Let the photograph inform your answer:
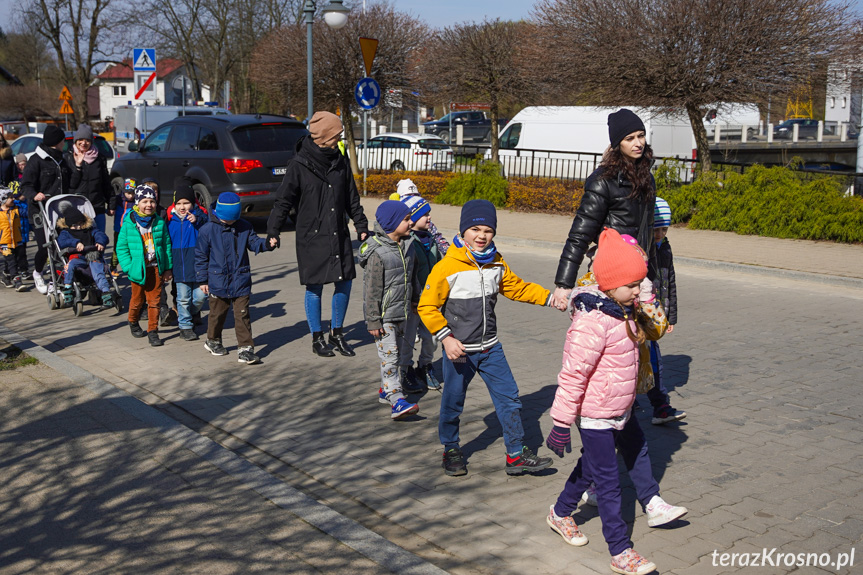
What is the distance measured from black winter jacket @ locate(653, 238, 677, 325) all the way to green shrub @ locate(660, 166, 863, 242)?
9.18 m

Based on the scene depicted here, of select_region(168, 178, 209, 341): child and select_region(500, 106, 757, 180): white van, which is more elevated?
select_region(500, 106, 757, 180): white van

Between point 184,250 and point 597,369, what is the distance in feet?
17.2

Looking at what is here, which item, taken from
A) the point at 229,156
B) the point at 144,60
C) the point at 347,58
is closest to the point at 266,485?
the point at 229,156

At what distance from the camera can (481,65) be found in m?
24.3

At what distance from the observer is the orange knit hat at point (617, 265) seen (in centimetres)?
372

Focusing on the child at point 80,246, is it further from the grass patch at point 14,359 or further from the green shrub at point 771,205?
the green shrub at point 771,205

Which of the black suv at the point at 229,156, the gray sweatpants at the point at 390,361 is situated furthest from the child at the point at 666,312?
the black suv at the point at 229,156

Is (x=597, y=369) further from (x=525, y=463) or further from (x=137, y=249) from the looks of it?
(x=137, y=249)

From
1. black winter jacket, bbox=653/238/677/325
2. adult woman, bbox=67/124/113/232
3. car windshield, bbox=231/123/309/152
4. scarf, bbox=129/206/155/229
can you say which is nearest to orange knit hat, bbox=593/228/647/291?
black winter jacket, bbox=653/238/677/325

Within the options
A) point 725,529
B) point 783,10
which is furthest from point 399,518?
point 783,10

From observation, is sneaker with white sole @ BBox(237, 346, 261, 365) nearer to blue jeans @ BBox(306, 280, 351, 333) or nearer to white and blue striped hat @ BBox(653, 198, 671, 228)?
blue jeans @ BBox(306, 280, 351, 333)

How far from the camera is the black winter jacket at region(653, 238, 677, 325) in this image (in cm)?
542

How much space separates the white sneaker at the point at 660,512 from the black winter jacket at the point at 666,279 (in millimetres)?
1632

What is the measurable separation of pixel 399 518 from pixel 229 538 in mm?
832
